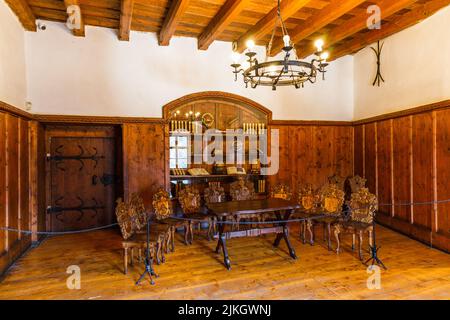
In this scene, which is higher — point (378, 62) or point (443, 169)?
point (378, 62)

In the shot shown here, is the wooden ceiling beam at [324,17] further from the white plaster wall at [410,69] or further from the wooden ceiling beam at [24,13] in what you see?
the wooden ceiling beam at [24,13]

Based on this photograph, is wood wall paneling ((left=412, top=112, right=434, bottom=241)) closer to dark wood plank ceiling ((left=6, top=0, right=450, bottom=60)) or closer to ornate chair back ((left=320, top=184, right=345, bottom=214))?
ornate chair back ((left=320, top=184, right=345, bottom=214))

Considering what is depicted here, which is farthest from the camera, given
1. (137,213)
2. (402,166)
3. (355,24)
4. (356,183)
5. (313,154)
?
(313,154)

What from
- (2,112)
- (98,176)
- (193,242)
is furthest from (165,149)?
(2,112)

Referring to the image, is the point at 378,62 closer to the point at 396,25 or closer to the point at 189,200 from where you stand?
the point at 396,25

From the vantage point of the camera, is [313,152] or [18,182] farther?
[313,152]

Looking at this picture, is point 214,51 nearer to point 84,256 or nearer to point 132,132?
point 132,132

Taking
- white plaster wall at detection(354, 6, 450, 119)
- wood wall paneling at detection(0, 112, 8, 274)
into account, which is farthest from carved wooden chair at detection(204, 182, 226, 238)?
white plaster wall at detection(354, 6, 450, 119)

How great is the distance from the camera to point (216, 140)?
21.1 ft

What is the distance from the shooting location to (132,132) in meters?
5.55

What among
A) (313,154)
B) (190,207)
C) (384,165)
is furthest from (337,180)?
(190,207)

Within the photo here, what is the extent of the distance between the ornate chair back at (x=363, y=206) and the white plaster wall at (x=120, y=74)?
260cm

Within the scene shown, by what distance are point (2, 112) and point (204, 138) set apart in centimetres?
351

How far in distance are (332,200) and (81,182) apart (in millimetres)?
4699
